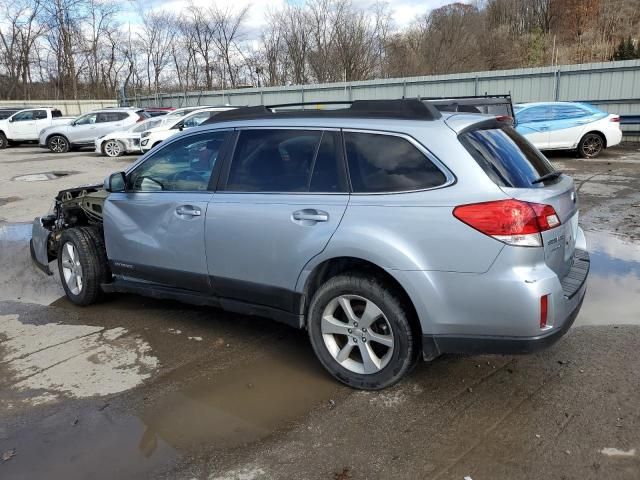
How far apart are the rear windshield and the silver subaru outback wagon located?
0.01m

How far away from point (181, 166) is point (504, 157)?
2.48m

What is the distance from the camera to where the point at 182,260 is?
4.28 meters

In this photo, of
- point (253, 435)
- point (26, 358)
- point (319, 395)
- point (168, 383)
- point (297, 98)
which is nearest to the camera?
point (253, 435)

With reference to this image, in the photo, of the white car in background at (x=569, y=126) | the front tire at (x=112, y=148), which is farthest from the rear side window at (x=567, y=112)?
the front tire at (x=112, y=148)

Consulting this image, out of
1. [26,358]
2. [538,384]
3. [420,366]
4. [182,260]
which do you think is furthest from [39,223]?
[538,384]

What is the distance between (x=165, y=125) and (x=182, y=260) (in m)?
15.7

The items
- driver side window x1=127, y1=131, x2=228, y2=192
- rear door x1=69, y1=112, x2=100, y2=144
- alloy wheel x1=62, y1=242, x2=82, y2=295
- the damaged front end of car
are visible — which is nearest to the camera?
driver side window x1=127, y1=131, x2=228, y2=192

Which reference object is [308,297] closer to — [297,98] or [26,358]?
[26,358]

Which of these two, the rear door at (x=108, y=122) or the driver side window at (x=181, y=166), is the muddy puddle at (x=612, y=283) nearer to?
the driver side window at (x=181, y=166)

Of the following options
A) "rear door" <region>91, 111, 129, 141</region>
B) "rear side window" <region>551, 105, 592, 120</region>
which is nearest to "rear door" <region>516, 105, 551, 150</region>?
"rear side window" <region>551, 105, 592, 120</region>

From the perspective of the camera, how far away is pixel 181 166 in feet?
14.7

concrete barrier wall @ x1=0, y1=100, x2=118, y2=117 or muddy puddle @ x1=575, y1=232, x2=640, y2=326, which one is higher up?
concrete barrier wall @ x1=0, y1=100, x2=118, y2=117

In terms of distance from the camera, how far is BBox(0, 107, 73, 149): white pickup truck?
25562 millimetres

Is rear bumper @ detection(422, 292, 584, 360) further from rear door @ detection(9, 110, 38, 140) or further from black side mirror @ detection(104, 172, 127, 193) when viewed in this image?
rear door @ detection(9, 110, 38, 140)
